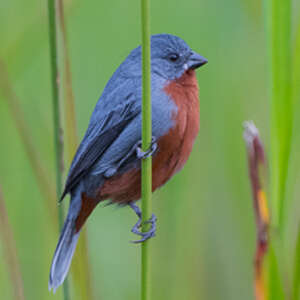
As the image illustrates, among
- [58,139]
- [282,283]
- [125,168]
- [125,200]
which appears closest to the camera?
[282,283]

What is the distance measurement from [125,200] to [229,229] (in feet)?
2.10

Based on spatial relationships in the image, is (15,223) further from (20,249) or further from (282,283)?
(282,283)

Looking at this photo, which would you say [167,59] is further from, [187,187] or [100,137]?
[187,187]

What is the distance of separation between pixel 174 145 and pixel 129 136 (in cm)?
19

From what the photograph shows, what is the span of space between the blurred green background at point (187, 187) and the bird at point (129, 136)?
18 cm

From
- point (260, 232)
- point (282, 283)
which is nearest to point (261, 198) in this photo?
point (260, 232)

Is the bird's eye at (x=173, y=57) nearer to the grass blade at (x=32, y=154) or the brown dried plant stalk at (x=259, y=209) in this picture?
the grass blade at (x=32, y=154)

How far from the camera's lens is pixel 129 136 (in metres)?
2.51

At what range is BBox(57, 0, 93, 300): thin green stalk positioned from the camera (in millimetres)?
2039

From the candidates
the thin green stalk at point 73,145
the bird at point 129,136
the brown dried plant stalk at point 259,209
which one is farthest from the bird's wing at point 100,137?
the brown dried plant stalk at point 259,209

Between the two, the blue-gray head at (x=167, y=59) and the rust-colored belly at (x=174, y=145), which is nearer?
the rust-colored belly at (x=174, y=145)

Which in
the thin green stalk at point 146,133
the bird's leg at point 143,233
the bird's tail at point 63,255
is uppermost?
the thin green stalk at point 146,133

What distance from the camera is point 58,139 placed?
6.51 feet

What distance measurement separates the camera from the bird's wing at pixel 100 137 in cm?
258
